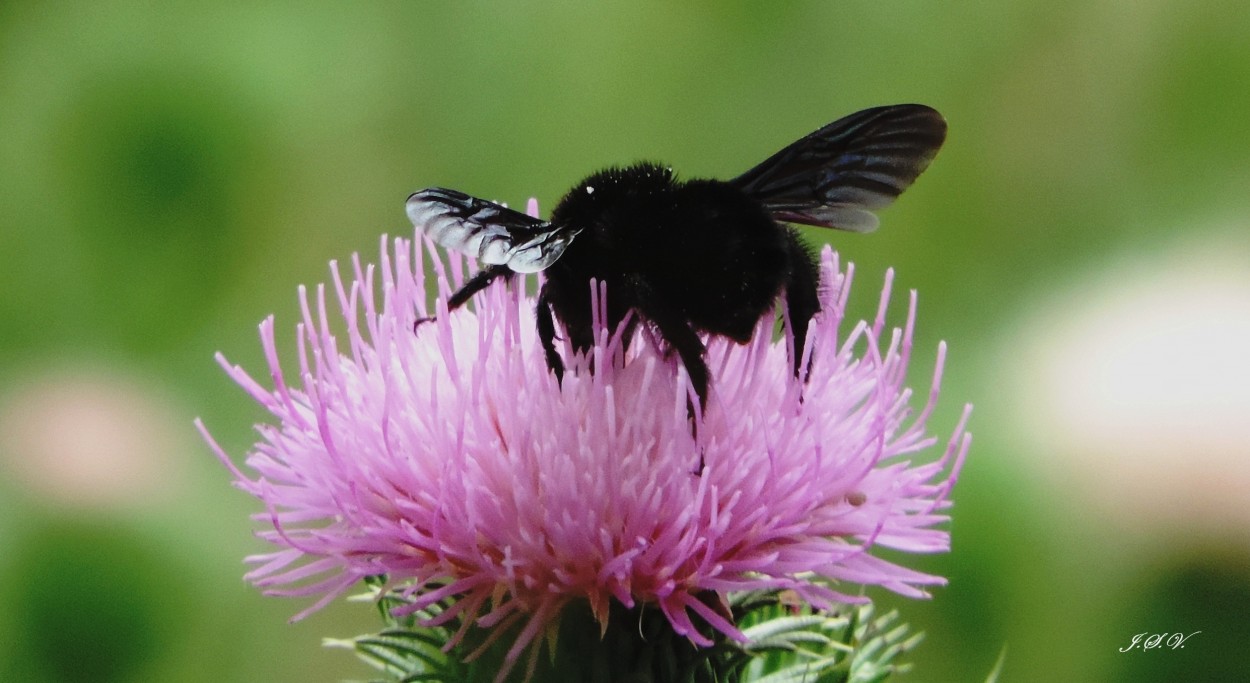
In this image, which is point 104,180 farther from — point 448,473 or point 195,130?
point 448,473

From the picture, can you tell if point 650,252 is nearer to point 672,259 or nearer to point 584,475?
point 672,259

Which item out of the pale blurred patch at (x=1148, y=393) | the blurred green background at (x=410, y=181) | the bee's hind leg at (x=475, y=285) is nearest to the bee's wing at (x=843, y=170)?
the bee's hind leg at (x=475, y=285)

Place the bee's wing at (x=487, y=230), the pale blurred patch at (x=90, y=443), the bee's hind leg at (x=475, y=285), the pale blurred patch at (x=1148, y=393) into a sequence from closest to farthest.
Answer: the bee's wing at (x=487, y=230) → the bee's hind leg at (x=475, y=285) → the pale blurred patch at (x=1148, y=393) → the pale blurred patch at (x=90, y=443)

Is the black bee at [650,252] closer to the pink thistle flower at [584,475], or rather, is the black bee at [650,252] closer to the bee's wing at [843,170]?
the pink thistle flower at [584,475]
